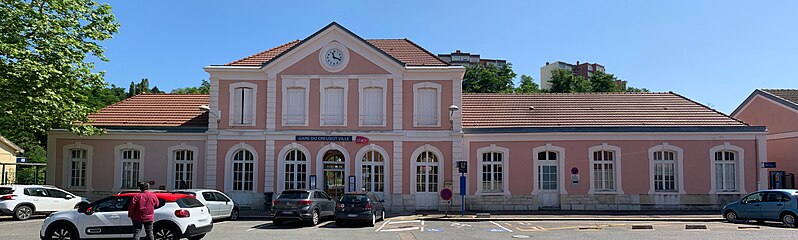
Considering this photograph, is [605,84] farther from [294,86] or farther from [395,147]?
[294,86]

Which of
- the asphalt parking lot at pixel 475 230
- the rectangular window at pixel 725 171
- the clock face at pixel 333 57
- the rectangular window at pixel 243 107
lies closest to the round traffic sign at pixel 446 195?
the asphalt parking lot at pixel 475 230

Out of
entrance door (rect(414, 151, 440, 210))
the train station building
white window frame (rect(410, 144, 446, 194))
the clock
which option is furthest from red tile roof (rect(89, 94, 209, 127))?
entrance door (rect(414, 151, 440, 210))

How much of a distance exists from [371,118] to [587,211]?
9905 millimetres

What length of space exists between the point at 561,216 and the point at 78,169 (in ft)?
68.2

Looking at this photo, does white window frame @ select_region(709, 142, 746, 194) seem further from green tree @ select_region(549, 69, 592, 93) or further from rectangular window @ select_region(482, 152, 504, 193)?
green tree @ select_region(549, 69, 592, 93)

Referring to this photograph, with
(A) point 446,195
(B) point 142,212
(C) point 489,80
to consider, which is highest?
(C) point 489,80

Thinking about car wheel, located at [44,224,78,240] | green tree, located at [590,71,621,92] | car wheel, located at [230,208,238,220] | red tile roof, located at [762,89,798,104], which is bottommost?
car wheel, located at [230,208,238,220]

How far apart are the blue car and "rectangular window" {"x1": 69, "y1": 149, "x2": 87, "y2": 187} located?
26.3 meters

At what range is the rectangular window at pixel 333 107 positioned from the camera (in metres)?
26.7

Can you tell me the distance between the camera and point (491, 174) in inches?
1071

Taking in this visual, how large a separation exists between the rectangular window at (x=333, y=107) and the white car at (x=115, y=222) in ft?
41.7

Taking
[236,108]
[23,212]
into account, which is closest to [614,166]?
[236,108]

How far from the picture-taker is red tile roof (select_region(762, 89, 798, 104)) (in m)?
32.3

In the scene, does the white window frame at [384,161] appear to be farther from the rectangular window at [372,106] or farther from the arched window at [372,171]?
the rectangular window at [372,106]
